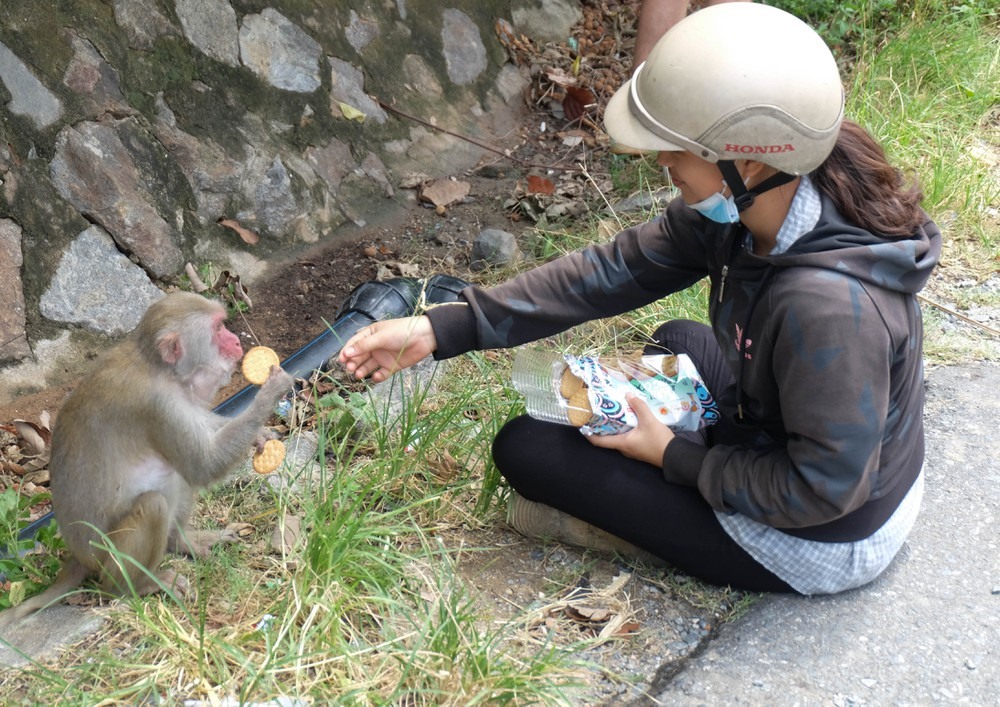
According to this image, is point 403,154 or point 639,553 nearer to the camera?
point 639,553

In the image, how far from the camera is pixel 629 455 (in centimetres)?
283

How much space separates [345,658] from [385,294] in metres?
2.40

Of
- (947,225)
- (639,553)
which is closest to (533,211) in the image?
(947,225)

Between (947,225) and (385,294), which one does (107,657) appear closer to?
(385,294)

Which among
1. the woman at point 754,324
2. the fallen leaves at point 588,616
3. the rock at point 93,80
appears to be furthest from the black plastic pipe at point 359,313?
the fallen leaves at point 588,616

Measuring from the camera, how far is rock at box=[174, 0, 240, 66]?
16.1 ft

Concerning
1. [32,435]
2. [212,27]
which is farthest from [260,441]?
[212,27]

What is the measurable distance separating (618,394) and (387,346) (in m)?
0.70

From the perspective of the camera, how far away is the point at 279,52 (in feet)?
17.4

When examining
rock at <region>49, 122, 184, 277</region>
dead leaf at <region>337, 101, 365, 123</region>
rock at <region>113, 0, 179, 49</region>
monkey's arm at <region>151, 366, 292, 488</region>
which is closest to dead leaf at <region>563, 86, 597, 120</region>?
dead leaf at <region>337, 101, 365, 123</region>

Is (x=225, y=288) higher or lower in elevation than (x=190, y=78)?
lower

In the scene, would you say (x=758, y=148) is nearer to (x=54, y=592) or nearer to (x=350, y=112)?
(x=54, y=592)

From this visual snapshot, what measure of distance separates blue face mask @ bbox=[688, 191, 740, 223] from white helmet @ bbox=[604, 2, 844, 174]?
134mm

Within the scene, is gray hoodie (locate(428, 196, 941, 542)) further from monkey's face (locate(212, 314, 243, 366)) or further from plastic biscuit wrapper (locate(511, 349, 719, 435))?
monkey's face (locate(212, 314, 243, 366))
